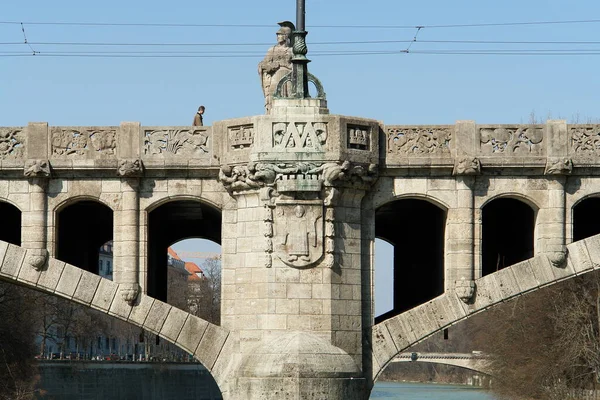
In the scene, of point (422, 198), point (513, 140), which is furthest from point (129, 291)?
point (513, 140)

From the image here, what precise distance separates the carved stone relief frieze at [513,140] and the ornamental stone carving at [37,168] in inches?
412

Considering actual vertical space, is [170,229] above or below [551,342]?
above

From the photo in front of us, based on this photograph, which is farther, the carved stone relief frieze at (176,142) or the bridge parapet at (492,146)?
the carved stone relief frieze at (176,142)

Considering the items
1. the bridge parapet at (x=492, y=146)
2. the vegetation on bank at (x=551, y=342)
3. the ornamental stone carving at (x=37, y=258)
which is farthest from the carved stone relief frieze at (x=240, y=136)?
the vegetation on bank at (x=551, y=342)

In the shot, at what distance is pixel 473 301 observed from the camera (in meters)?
36.8

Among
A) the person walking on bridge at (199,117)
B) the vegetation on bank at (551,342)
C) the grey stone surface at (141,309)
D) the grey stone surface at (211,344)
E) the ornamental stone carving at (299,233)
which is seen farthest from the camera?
the vegetation on bank at (551,342)

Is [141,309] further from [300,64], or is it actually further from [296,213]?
[300,64]

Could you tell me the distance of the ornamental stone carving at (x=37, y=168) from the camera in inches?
1432

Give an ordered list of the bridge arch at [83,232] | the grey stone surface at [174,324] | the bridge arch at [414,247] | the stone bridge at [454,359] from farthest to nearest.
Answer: the stone bridge at [454,359]
the bridge arch at [83,232]
the bridge arch at [414,247]
the grey stone surface at [174,324]

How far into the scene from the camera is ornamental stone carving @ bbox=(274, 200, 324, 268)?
35094 millimetres

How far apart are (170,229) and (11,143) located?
9.16m

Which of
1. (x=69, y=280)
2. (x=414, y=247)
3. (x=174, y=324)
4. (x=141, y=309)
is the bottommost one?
(x=174, y=324)

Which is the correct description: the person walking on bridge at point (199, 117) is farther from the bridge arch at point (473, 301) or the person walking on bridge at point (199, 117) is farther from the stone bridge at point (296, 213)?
the bridge arch at point (473, 301)

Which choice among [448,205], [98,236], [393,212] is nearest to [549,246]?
[448,205]
